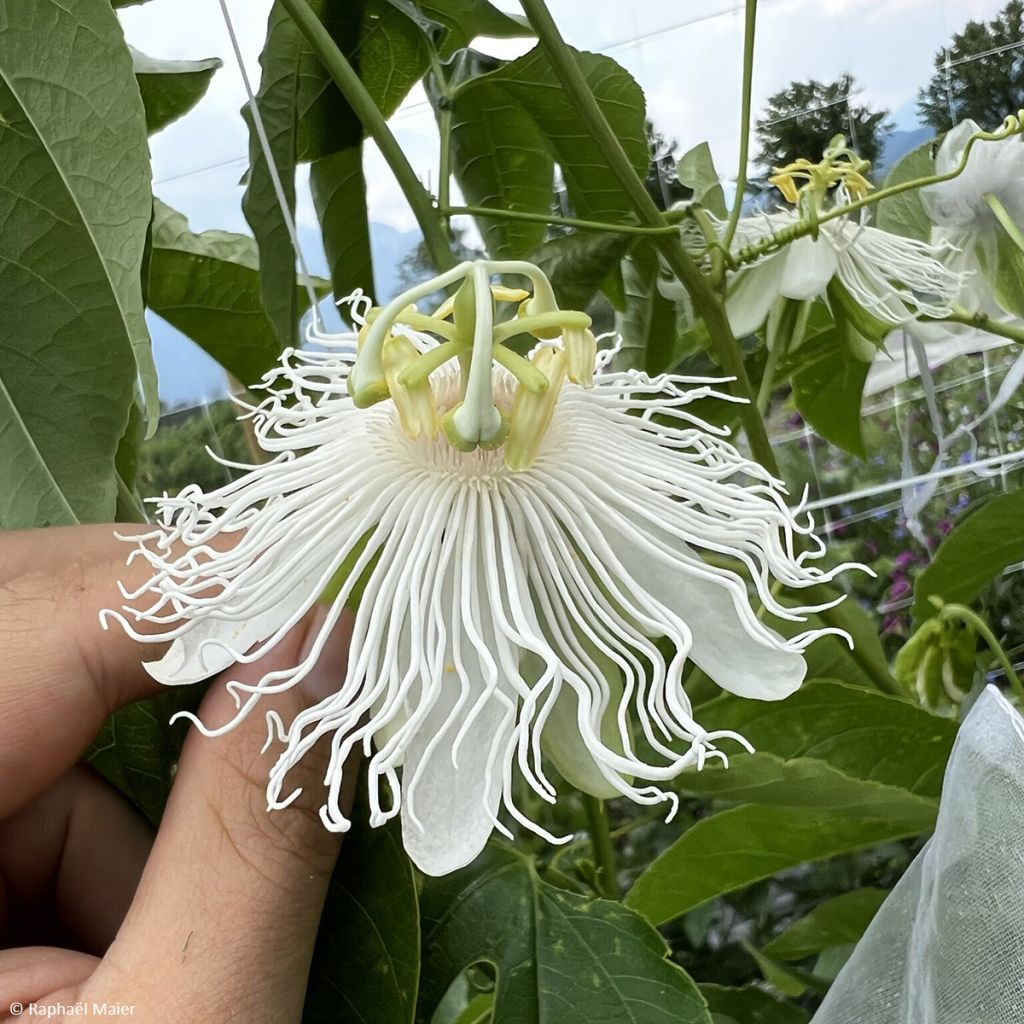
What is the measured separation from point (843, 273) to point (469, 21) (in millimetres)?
292

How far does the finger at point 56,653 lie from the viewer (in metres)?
0.43

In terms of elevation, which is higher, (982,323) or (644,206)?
(644,206)

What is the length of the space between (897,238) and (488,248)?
0.97 ft

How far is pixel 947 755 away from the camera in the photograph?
1.75 feet

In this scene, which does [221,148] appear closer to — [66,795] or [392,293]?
[392,293]

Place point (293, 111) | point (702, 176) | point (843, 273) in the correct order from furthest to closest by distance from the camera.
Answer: point (702, 176), point (843, 273), point (293, 111)

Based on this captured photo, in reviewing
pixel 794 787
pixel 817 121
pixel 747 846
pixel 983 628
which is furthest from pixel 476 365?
pixel 817 121

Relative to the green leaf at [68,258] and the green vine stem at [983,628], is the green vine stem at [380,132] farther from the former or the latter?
the green vine stem at [983,628]

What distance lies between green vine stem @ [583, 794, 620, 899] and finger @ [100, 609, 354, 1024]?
7.2 inches

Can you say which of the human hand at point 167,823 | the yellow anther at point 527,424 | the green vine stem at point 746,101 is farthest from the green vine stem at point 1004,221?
the human hand at point 167,823

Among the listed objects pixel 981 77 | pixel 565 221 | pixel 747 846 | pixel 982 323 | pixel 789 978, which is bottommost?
pixel 789 978

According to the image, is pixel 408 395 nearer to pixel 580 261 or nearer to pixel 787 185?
pixel 580 261

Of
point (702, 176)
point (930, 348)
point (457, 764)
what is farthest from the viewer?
point (930, 348)

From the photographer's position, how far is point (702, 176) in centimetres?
78
